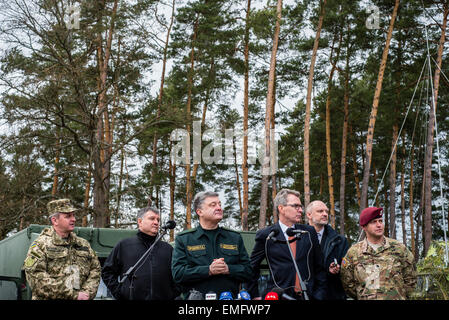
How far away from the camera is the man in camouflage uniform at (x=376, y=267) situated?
4297 mm

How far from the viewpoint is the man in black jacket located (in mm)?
4719

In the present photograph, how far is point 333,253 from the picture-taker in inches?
194

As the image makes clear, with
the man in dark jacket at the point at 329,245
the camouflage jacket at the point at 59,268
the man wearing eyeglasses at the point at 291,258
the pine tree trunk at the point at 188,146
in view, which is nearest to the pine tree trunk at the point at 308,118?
the pine tree trunk at the point at 188,146

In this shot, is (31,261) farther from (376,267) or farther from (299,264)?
(376,267)

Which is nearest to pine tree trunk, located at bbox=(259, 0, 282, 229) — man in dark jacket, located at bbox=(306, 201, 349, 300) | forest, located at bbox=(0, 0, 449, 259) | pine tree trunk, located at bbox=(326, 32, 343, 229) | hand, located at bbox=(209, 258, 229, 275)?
forest, located at bbox=(0, 0, 449, 259)

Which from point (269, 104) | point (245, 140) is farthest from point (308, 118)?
point (245, 140)

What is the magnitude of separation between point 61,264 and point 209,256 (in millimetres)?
1512

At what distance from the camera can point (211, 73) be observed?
2439cm

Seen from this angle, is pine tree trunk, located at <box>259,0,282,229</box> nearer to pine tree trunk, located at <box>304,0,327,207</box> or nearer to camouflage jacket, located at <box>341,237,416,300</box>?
pine tree trunk, located at <box>304,0,327,207</box>

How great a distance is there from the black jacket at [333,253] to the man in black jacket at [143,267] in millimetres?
1555
